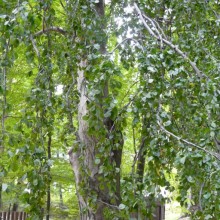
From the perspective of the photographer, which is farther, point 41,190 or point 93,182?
point 93,182

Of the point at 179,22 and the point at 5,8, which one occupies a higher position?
the point at 179,22

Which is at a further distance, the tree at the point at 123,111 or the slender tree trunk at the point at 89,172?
the slender tree trunk at the point at 89,172

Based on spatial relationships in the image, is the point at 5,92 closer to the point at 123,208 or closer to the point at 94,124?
the point at 94,124

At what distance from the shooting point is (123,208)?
1361 millimetres

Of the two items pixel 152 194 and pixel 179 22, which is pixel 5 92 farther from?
pixel 179 22

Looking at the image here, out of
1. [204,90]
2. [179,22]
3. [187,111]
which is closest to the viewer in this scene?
[204,90]

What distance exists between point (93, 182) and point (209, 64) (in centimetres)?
98

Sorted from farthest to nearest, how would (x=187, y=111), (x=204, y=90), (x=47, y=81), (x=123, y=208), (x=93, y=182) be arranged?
(x=93, y=182) → (x=187, y=111) → (x=47, y=81) → (x=204, y=90) → (x=123, y=208)

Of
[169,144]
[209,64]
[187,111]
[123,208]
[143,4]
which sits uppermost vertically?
[143,4]

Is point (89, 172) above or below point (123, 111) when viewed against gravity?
below

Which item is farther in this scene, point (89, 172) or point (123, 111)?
point (89, 172)

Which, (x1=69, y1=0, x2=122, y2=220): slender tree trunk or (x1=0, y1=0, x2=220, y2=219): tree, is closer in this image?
(x1=0, y1=0, x2=220, y2=219): tree

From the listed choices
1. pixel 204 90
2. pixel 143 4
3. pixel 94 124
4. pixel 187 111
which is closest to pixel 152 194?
pixel 94 124

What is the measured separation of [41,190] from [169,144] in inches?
21.7
